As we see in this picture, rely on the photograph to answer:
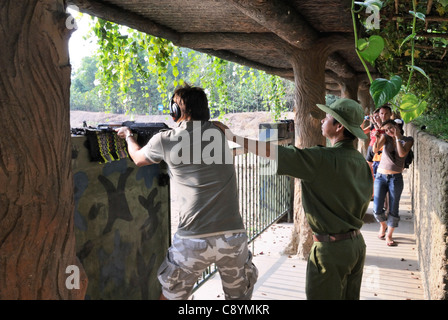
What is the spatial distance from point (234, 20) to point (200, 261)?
2.59m

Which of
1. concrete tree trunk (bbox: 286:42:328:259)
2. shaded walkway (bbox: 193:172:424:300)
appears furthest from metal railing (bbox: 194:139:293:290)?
concrete tree trunk (bbox: 286:42:328:259)

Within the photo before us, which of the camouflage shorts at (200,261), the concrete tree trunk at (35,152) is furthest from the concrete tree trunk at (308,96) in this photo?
the concrete tree trunk at (35,152)

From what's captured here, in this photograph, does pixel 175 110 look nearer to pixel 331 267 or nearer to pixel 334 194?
pixel 334 194

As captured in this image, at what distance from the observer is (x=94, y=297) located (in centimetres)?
269

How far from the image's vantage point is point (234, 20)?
416cm

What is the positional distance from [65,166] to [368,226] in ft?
19.9

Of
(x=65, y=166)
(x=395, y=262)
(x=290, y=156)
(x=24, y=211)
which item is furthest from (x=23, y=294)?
(x=395, y=262)

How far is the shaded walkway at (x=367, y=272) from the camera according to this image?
404cm

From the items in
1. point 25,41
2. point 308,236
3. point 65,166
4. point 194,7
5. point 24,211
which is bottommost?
point 308,236

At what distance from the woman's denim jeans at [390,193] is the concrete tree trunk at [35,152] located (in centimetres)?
506

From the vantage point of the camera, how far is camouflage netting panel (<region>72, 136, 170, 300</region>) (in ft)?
8.52

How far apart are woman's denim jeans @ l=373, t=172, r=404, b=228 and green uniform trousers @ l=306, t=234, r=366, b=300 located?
3.47 meters

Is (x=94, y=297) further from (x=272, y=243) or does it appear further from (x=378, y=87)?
(x=272, y=243)

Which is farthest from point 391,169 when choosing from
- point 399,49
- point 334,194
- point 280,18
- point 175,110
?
point 175,110
